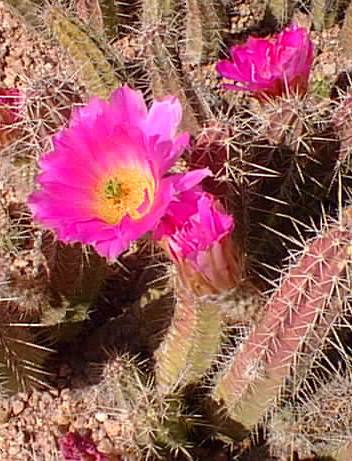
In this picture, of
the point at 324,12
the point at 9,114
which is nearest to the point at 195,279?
the point at 9,114

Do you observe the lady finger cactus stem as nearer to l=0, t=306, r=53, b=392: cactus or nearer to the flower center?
the flower center

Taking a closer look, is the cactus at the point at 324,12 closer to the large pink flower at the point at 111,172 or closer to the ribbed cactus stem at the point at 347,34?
the ribbed cactus stem at the point at 347,34

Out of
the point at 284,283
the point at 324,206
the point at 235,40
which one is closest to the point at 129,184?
the point at 284,283

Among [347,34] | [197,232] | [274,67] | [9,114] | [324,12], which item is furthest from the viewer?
[324,12]

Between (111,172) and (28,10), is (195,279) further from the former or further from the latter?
(28,10)

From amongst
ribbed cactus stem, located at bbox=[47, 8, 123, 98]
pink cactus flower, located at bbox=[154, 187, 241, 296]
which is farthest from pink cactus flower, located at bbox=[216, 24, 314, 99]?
pink cactus flower, located at bbox=[154, 187, 241, 296]

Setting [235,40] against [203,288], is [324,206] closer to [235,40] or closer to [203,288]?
[203,288]
